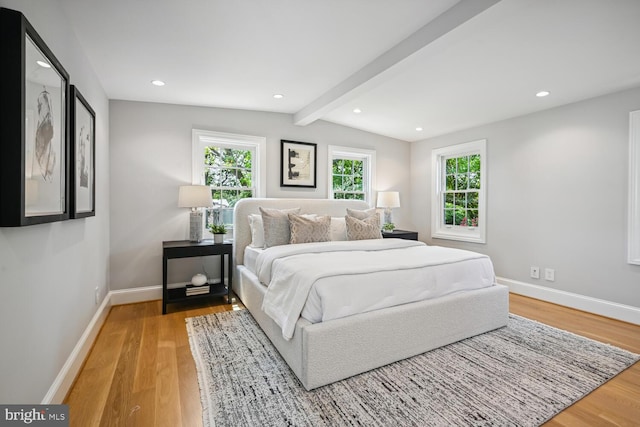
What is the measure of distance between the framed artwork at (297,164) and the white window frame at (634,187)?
3.54 meters

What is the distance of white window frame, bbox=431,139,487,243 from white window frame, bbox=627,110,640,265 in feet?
4.95

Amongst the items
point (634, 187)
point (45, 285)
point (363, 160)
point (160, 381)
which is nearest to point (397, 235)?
point (363, 160)

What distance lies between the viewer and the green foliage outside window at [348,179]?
196 inches

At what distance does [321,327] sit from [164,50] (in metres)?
2.48

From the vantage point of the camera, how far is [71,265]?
2088 mm

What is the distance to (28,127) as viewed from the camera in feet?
4.37

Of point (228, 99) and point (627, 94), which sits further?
point (228, 99)

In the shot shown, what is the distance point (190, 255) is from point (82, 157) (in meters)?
1.43

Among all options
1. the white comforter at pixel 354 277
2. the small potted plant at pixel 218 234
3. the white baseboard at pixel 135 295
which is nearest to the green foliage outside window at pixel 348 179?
the small potted plant at pixel 218 234

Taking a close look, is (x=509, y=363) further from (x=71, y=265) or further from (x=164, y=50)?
(x=164, y=50)

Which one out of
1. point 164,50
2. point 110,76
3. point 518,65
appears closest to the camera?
point 164,50

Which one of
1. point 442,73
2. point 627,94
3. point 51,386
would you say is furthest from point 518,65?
point 51,386

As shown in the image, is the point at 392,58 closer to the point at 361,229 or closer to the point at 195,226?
the point at 361,229

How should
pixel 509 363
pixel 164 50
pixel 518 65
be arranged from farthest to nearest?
1. pixel 518 65
2. pixel 164 50
3. pixel 509 363
